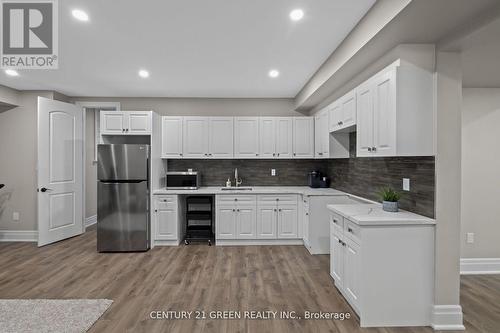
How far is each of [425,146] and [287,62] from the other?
192cm

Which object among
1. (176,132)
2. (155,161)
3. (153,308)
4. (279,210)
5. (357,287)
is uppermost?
(176,132)

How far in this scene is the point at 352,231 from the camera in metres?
2.57

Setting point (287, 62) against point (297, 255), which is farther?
point (297, 255)

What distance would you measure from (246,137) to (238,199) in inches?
45.6

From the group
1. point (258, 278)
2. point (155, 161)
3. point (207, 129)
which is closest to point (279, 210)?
point (258, 278)

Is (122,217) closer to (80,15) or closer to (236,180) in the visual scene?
(236,180)

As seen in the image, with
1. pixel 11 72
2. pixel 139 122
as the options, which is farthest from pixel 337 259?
pixel 11 72

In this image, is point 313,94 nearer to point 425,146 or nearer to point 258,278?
point 425,146

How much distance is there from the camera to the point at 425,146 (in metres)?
2.40

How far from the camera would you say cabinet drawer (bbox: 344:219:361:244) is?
2.44 m

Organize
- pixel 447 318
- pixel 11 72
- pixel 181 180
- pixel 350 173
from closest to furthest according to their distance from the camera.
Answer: pixel 447 318
pixel 11 72
pixel 350 173
pixel 181 180

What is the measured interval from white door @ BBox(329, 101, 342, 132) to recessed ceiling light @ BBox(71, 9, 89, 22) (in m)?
2.91

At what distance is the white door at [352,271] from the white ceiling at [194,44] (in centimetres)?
206

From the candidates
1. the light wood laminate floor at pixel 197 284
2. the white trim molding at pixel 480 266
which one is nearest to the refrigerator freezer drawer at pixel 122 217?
the light wood laminate floor at pixel 197 284
